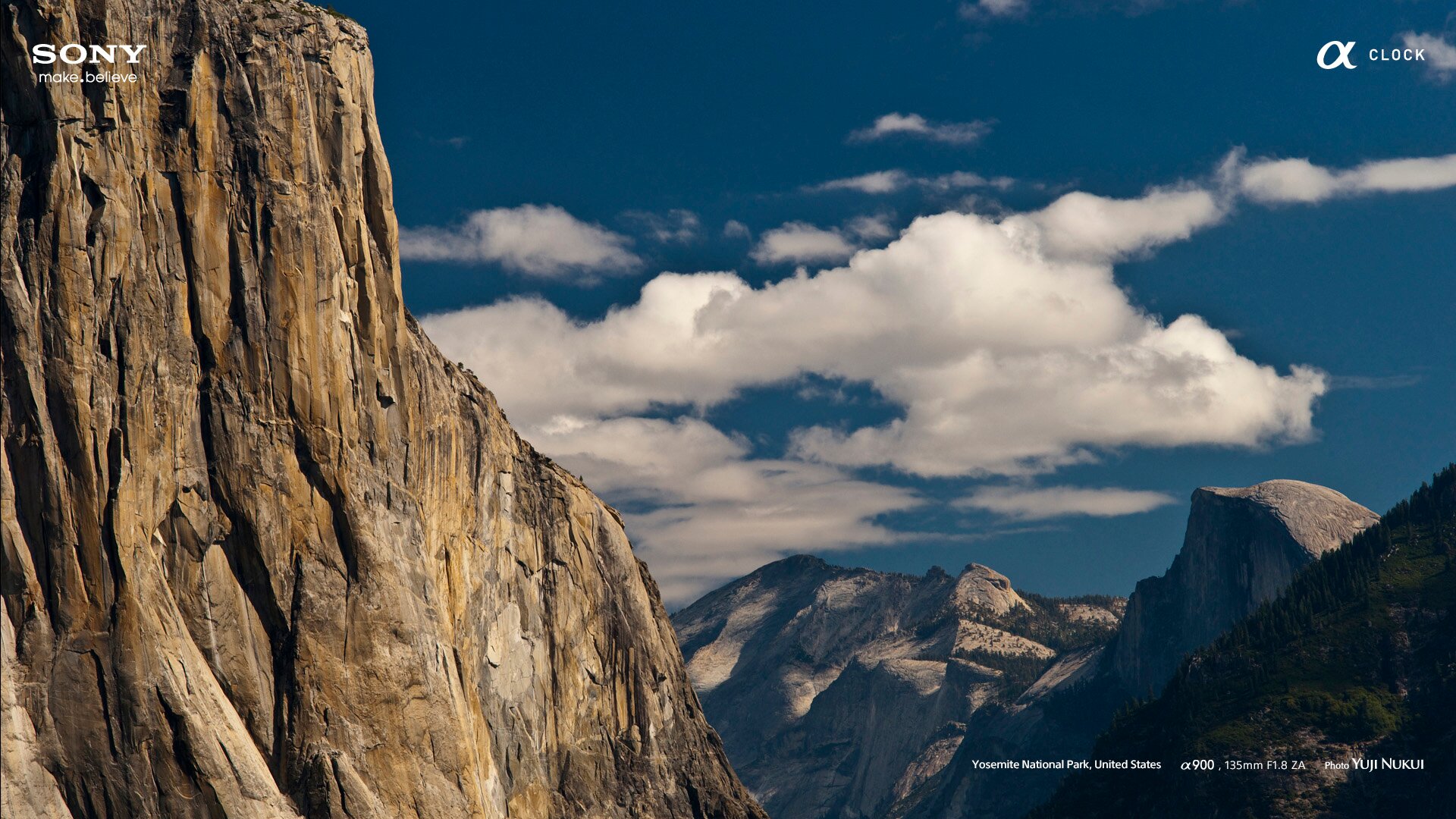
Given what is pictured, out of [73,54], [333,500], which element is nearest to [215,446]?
[333,500]

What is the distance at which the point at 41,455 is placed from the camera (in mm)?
74625

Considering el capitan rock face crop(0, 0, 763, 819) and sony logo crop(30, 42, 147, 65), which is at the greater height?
sony logo crop(30, 42, 147, 65)

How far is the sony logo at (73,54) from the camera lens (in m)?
79.7

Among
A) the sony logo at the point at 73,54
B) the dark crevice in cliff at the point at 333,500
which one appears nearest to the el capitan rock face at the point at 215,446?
the dark crevice in cliff at the point at 333,500

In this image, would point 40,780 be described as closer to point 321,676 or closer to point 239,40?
point 321,676

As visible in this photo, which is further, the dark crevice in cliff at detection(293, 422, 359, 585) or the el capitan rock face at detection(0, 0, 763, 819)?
the dark crevice in cliff at detection(293, 422, 359, 585)

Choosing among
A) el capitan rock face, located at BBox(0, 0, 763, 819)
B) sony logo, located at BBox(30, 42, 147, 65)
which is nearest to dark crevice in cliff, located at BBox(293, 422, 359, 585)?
el capitan rock face, located at BBox(0, 0, 763, 819)

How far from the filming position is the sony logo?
79.7 metres

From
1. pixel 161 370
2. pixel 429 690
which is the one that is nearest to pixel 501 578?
pixel 429 690

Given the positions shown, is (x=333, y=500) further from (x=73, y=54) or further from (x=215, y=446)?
(x=73, y=54)

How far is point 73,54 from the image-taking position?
80.2 meters

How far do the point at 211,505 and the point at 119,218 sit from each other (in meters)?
14.1

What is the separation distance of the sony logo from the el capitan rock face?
1.83ft

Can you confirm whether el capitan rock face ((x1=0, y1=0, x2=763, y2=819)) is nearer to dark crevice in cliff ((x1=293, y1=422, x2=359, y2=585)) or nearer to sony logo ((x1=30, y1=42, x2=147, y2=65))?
dark crevice in cliff ((x1=293, y1=422, x2=359, y2=585))
